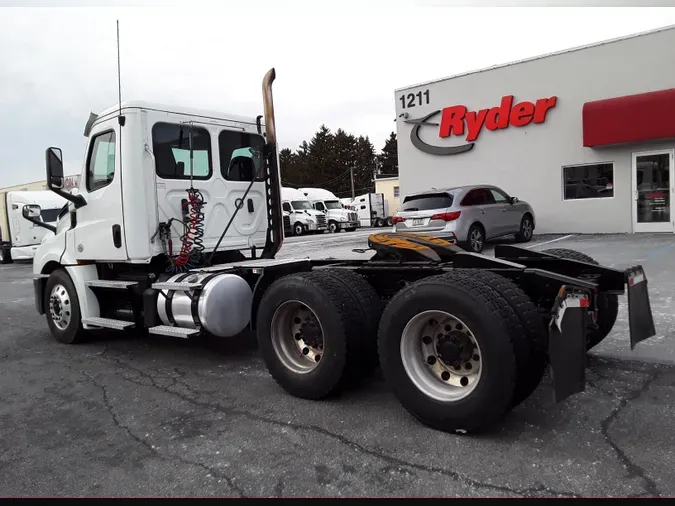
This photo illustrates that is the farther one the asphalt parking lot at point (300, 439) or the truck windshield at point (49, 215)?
the truck windshield at point (49, 215)

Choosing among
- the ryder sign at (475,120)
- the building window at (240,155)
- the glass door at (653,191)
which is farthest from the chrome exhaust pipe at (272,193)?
the ryder sign at (475,120)

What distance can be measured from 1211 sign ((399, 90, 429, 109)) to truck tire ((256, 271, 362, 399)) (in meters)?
16.5

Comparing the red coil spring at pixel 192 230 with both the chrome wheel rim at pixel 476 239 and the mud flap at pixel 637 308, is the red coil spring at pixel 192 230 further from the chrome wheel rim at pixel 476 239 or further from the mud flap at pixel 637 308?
the chrome wheel rim at pixel 476 239

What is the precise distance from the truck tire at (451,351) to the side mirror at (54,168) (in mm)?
4119

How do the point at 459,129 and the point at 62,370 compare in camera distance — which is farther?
the point at 459,129

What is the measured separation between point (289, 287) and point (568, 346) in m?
2.06

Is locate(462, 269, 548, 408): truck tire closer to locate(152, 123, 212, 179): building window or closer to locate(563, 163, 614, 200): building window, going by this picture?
locate(152, 123, 212, 179): building window

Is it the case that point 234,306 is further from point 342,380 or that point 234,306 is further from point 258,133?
point 258,133

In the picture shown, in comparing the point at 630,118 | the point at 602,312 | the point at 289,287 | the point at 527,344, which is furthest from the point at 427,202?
the point at 527,344

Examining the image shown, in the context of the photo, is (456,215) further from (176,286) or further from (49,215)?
(49,215)

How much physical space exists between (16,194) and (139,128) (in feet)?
62.1

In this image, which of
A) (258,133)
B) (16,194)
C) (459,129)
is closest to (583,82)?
(459,129)

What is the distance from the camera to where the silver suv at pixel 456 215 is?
12086 mm

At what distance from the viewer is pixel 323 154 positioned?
78.8 metres
